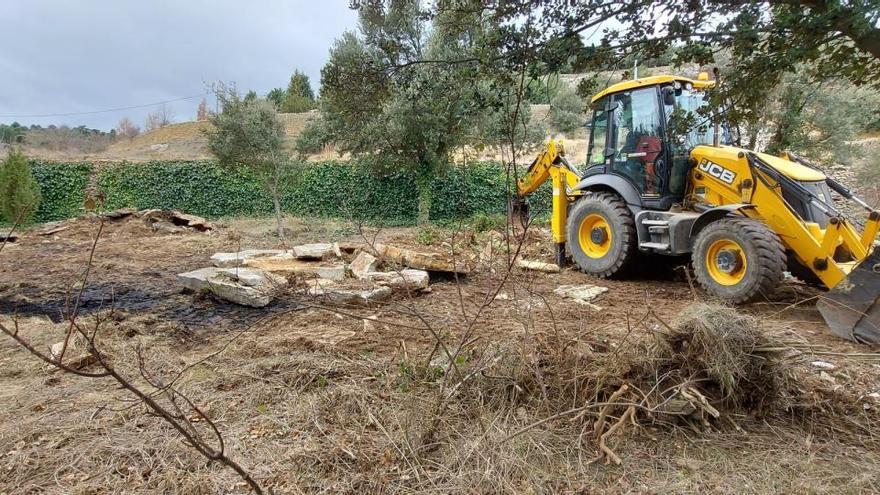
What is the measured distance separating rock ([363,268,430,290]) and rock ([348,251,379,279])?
15 centimetres

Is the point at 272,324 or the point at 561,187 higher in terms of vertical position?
the point at 561,187

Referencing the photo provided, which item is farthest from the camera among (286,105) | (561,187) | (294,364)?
(286,105)

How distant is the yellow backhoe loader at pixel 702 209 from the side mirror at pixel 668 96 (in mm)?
12

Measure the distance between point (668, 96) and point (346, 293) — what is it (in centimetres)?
458

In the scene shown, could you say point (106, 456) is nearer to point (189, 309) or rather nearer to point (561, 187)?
point (189, 309)

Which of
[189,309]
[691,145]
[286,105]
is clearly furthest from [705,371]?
[286,105]

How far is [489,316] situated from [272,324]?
2.15 meters

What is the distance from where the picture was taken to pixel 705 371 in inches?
107

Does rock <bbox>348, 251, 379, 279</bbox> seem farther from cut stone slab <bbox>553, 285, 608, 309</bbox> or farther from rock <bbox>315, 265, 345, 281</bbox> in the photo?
cut stone slab <bbox>553, 285, 608, 309</bbox>

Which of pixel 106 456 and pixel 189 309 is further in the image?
pixel 189 309

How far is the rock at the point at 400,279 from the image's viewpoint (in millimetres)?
5914

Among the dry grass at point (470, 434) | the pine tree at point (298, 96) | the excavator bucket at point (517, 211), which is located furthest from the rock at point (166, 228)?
the pine tree at point (298, 96)

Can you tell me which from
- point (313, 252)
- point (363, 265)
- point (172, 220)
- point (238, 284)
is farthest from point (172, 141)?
point (238, 284)

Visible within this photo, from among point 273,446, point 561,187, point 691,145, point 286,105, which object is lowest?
point 273,446
